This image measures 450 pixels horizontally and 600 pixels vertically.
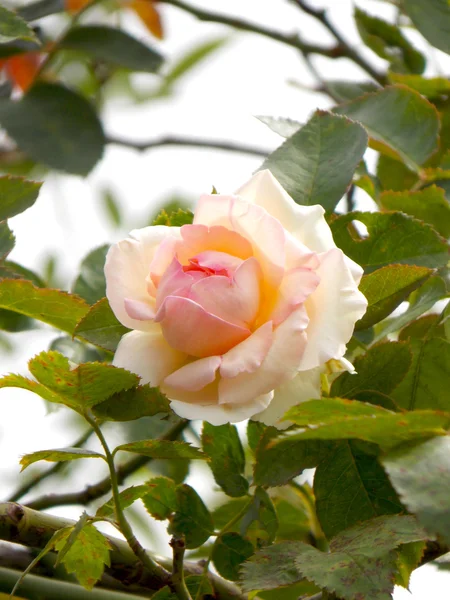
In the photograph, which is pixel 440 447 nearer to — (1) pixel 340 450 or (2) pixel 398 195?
(1) pixel 340 450

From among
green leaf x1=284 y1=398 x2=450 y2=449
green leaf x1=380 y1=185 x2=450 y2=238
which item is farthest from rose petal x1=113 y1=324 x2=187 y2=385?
green leaf x1=380 y1=185 x2=450 y2=238

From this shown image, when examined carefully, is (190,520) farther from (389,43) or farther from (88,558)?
(389,43)

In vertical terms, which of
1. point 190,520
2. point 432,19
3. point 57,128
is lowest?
point 57,128

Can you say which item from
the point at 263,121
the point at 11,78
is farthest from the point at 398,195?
the point at 11,78

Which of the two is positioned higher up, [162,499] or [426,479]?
[426,479]

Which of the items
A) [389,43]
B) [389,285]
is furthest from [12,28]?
[389,43]

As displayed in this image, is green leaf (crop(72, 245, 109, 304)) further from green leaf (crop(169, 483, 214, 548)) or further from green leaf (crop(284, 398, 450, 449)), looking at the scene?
green leaf (crop(284, 398, 450, 449))
